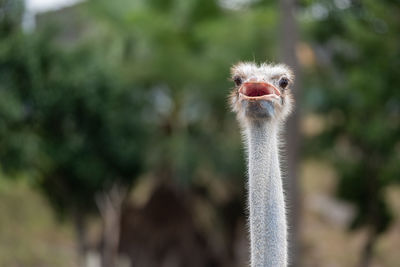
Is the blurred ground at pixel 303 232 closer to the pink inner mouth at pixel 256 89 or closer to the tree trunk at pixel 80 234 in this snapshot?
the tree trunk at pixel 80 234

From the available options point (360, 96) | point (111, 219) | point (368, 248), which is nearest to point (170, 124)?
point (111, 219)

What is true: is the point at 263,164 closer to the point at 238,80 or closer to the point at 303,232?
the point at 238,80

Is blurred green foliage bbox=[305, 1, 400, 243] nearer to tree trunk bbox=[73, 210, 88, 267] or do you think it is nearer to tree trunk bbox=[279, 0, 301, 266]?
tree trunk bbox=[279, 0, 301, 266]

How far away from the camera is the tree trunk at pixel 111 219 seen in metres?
A: 16.2

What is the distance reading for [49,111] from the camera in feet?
46.0

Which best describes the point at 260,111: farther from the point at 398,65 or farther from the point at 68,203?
the point at 68,203

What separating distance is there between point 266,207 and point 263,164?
0.57 ft

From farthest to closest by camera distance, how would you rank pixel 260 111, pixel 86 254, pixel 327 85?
pixel 327 85
pixel 86 254
pixel 260 111

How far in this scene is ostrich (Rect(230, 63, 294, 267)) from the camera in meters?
3.42

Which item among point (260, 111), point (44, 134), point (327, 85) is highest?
point (327, 85)

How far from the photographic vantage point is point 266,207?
3.44 meters

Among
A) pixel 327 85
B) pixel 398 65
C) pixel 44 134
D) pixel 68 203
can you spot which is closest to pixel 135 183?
pixel 68 203

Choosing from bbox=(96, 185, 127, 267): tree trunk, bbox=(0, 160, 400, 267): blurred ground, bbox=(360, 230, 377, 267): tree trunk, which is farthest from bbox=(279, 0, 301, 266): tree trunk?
bbox=(96, 185, 127, 267): tree trunk

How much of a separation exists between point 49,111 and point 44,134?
21.9 inches
